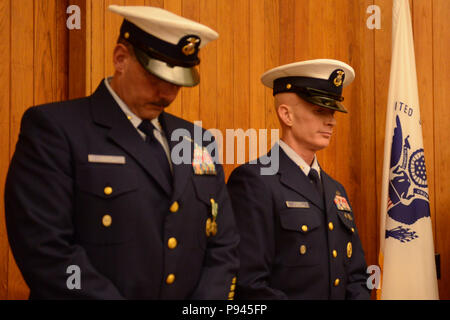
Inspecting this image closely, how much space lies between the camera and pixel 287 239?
1945 millimetres

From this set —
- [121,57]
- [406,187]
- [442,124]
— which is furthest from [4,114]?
[442,124]

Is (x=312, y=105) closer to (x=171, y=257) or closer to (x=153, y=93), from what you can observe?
(x=153, y=93)

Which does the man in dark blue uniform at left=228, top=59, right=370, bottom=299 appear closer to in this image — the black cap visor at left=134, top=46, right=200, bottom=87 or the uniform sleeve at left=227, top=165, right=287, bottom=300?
the uniform sleeve at left=227, top=165, right=287, bottom=300

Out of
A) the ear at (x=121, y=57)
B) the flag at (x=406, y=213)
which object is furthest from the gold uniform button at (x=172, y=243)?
the flag at (x=406, y=213)

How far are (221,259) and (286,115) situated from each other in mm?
790

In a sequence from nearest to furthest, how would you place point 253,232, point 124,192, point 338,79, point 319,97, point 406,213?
1. point 124,192
2. point 253,232
3. point 319,97
4. point 338,79
5. point 406,213

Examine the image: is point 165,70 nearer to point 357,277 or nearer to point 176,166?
point 176,166

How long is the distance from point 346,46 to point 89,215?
2463mm

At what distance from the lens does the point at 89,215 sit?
4.59 feet

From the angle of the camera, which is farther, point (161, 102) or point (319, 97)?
point (319, 97)

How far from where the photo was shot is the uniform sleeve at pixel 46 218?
4.27 ft

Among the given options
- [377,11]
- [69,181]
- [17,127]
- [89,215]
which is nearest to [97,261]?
[89,215]

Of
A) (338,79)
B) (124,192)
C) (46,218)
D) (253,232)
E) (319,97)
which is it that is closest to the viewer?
(46,218)

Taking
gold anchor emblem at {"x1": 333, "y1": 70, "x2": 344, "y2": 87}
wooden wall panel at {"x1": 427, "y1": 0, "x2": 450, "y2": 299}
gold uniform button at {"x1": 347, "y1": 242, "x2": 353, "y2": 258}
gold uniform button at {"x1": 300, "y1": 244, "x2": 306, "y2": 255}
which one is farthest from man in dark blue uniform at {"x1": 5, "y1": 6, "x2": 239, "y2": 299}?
wooden wall panel at {"x1": 427, "y1": 0, "x2": 450, "y2": 299}
